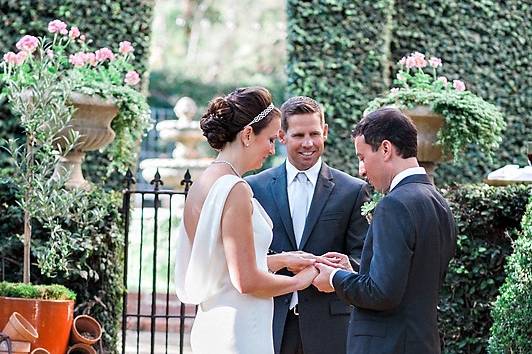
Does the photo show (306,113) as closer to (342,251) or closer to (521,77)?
(342,251)

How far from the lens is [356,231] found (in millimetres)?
4434

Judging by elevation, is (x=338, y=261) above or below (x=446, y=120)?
below

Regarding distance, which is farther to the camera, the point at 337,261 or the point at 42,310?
the point at 42,310

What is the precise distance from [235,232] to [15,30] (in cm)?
568

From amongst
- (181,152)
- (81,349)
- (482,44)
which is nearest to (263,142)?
(81,349)

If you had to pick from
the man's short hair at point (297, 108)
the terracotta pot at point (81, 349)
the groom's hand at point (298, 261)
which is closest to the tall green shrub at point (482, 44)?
the terracotta pot at point (81, 349)

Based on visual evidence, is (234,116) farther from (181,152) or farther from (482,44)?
(181,152)

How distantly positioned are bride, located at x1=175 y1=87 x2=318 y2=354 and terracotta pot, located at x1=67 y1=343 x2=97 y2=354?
7.29 feet

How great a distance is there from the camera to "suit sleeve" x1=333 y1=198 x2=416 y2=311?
3.27m

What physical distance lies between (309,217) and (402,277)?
4.01 ft

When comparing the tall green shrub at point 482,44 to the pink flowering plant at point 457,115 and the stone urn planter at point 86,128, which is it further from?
the stone urn planter at point 86,128

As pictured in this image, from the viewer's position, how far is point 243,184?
337 cm

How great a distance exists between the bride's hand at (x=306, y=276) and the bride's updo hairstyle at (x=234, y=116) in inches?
21.2

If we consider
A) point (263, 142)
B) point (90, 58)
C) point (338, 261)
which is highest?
point (90, 58)
